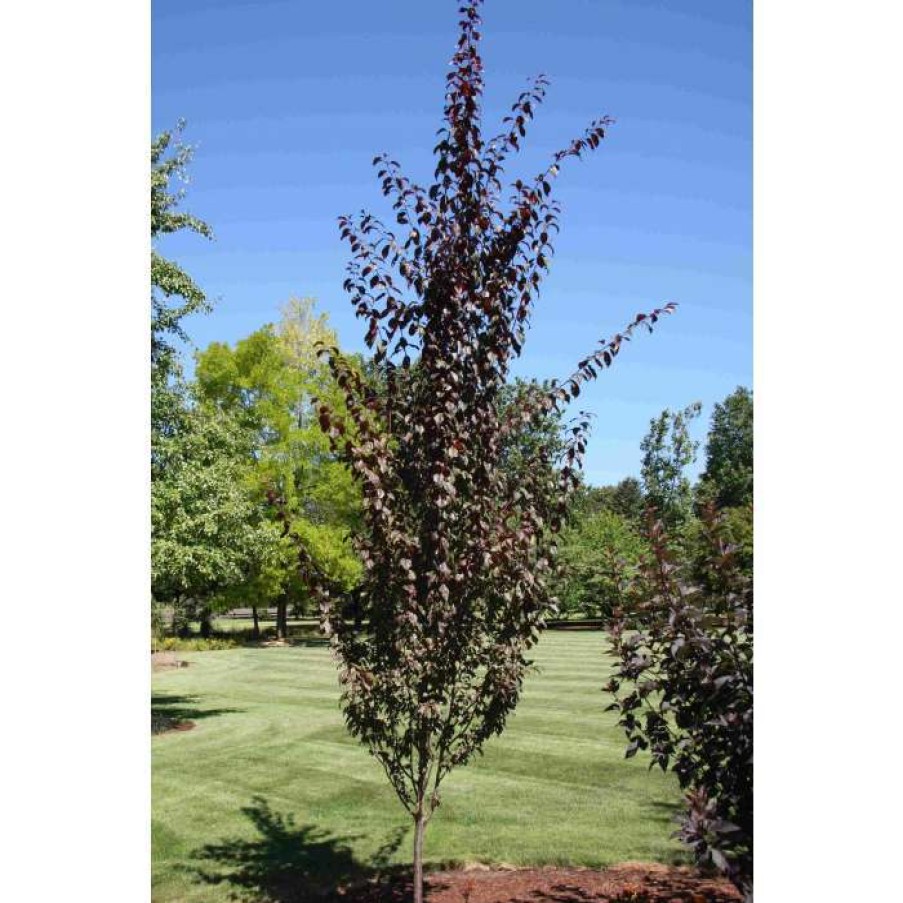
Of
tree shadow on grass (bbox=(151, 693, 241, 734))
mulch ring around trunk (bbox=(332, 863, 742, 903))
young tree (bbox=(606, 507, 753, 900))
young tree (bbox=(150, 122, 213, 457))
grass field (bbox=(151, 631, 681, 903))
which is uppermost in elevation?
young tree (bbox=(150, 122, 213, 457))

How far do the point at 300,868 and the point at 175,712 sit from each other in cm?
758

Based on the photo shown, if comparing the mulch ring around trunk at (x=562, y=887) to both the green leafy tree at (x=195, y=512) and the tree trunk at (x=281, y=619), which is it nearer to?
the green leafy tree at (x=195, y=512)

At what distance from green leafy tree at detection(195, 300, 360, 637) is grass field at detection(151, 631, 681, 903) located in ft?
27.4

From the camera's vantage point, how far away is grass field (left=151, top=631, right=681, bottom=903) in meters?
5.46

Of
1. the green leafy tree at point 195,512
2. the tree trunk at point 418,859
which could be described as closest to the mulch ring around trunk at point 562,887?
the tree trunk at point 418,859

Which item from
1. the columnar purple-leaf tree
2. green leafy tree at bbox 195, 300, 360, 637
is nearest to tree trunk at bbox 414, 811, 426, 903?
the columnar purple-leaf tree

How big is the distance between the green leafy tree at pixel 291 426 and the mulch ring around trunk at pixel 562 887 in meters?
13.5

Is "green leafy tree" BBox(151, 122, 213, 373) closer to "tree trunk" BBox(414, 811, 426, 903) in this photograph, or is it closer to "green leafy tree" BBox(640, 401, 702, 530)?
"tree trunk" BBox(414, 811, 426, 903)

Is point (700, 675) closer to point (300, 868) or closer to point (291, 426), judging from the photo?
point (300, 868)

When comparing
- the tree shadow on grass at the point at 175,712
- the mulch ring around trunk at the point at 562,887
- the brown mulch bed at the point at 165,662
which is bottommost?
the brown mulch bed at the point at 165,662

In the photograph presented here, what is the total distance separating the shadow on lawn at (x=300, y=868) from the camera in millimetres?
4961

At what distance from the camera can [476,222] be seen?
406cm

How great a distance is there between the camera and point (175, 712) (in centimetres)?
1228

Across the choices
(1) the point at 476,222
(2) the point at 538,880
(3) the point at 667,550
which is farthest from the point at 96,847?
(2) the point at 538,880
